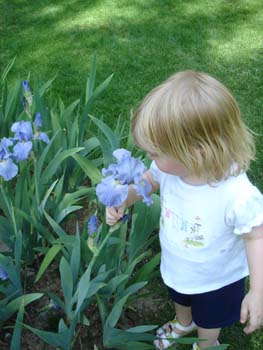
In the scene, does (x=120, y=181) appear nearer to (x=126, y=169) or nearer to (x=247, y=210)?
(x=126, y=169)

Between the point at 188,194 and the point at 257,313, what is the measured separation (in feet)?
1.15

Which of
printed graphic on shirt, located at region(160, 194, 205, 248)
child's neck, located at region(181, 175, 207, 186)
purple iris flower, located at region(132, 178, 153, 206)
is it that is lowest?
printed graphic on shirt, located at region(160, 194, 205, 248)

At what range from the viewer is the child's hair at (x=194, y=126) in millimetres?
1116

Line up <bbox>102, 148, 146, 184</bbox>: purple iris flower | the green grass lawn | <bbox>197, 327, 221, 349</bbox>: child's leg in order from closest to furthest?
<bbox>102, 148, 146, 184</bbox>: purple iris flower, <bbox>197, 327, 221, 349</bbox>: child's leg, the green grass lawn

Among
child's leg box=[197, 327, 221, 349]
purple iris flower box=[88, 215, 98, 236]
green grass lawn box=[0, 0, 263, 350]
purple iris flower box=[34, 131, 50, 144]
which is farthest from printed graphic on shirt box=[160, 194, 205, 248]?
green grass lawn box=[0, 0, 263, 350]

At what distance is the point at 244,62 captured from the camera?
339cm

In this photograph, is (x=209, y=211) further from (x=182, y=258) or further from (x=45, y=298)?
(x=45, y=298)

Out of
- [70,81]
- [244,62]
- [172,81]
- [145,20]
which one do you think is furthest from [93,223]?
[145,20]

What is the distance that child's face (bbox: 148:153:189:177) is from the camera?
119 cm

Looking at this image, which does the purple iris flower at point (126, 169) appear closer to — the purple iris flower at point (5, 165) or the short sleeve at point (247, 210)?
the short sleeve at point (247, 210)

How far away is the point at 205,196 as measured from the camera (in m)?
1.26

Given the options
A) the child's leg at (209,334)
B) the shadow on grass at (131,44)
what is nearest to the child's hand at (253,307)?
the child's leg at (209,334)

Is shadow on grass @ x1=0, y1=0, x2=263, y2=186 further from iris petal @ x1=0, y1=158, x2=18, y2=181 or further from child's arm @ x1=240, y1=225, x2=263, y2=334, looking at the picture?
child's arm @ x1=240, y1=225, x2=263, y2=334

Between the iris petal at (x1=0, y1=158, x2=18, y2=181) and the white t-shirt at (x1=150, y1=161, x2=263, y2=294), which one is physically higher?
the iris petal at (x1=0, y1=158, x2=18, y2=181)
